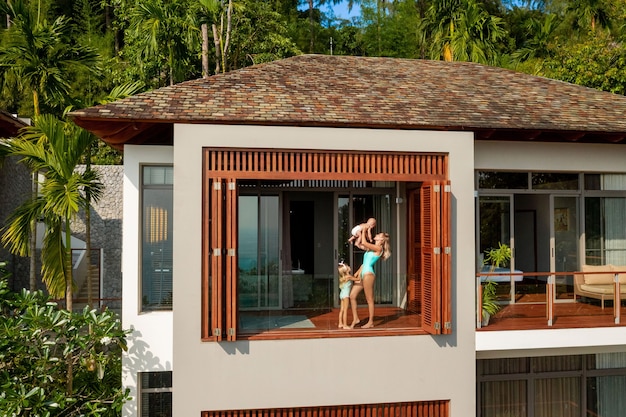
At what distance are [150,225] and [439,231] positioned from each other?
15.3 ft

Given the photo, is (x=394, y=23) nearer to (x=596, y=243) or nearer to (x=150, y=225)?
(x=596, y=243)

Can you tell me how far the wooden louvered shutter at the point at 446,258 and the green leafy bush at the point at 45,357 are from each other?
4.97 m

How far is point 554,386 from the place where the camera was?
11.9 metres

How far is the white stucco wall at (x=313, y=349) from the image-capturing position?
28.9ft

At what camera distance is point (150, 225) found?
984cm

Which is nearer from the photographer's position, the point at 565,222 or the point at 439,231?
the point at 439,231

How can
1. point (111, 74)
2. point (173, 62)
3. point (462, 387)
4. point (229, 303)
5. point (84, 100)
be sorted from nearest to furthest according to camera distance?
point (229, 303) < point (462, 387) < point (84, 100) < point (173, 62) < point (111, 74)

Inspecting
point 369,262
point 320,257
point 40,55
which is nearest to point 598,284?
point 369,262

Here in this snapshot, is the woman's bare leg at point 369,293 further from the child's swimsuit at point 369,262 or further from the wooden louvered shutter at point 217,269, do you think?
the wooden louvered shutter at point 217,269

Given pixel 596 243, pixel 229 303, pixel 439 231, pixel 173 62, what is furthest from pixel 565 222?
pixel 173 62

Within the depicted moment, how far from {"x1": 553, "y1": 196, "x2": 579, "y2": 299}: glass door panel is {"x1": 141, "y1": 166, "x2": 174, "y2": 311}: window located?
7568mm

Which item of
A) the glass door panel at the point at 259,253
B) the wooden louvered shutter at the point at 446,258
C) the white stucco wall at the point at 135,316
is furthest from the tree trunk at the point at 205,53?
the wooden louvered shutter at the point at 446,258

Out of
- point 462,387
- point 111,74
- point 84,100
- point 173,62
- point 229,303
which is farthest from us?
point 111,74

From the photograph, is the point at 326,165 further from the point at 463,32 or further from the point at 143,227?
the point at 463,32
